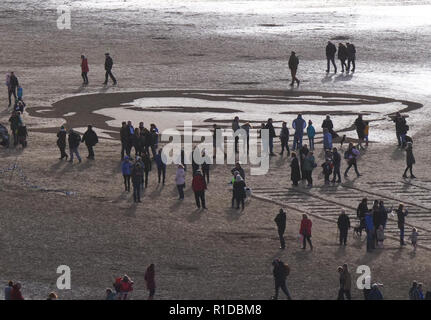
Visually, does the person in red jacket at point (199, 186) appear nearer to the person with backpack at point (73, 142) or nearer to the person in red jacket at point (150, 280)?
the person with backpack at point (73, 142)

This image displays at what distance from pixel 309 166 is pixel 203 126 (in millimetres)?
8990

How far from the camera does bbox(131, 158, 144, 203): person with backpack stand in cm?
3428

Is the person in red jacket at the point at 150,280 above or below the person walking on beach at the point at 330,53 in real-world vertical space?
below

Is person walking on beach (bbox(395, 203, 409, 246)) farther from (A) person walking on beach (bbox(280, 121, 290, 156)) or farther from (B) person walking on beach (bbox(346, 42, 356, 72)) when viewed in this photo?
(B) person walking on beach (bbox(346, 42, 356, 72))

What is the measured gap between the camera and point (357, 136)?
44375mm

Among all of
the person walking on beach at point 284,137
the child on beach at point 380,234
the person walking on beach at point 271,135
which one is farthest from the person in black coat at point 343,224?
the person walking on beach at point 271,135

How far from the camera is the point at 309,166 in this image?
37.2 m

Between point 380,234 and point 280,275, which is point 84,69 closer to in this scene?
point 380,234

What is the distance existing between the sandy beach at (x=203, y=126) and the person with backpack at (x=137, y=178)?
408mm

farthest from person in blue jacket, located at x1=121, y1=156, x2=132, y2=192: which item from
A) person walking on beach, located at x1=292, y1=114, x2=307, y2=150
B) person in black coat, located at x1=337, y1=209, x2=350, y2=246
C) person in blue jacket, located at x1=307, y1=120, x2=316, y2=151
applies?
person in blue jacket, located at x1=307, y1=120, x2=316, y2=151

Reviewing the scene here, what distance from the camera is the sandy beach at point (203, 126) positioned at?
96.5 feet

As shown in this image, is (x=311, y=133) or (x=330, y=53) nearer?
(x=311, y=133)

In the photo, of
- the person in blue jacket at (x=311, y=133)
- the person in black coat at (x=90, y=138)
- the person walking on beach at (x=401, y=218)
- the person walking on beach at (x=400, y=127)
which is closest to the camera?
the person walking on beach at (x=401, y=218)

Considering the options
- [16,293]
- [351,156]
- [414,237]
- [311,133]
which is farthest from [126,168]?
[16,293]
